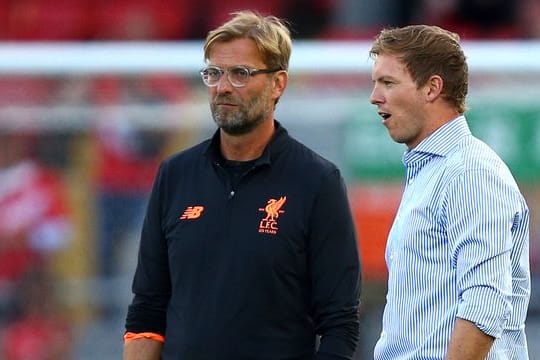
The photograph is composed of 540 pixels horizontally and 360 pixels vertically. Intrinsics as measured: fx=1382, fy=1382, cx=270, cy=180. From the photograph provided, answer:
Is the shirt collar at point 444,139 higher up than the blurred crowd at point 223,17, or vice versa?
the blurred crowd at point 223,17

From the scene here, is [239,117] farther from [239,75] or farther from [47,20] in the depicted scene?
[47,20]

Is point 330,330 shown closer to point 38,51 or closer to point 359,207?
point 359,207

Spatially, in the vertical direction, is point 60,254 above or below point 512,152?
below

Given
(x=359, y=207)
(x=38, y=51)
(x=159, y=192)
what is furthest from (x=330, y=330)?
(x=38, y=51)

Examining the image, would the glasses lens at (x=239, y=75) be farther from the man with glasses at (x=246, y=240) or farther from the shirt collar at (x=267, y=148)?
the shirt collar at (x=267, y=148)

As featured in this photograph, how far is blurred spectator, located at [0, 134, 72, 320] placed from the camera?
6.88 metres

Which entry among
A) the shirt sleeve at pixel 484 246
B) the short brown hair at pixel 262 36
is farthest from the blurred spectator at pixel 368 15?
the shirt sleeve at pixel 484 246

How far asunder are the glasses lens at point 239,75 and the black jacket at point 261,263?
0.61 ft

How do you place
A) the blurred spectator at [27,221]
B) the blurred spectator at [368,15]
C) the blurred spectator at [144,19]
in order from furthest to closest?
the blurred spectator at [368,15], the blurred spectator at [144,19], the blurred spectator at [27,221]

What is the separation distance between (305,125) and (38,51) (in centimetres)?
146

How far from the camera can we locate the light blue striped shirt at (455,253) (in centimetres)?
290

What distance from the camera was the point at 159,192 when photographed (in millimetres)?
3635

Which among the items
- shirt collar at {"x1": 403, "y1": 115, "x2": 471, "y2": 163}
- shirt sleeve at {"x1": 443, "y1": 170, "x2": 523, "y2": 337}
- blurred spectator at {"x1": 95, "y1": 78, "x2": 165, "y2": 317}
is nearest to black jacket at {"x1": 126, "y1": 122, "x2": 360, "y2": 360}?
shirt collar at {"x1": 403, "y1": 115, "x2": 471, "y2": 163}

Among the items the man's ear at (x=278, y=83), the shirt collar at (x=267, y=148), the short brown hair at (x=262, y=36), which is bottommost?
the shirt collar at (x=267, y=148)
